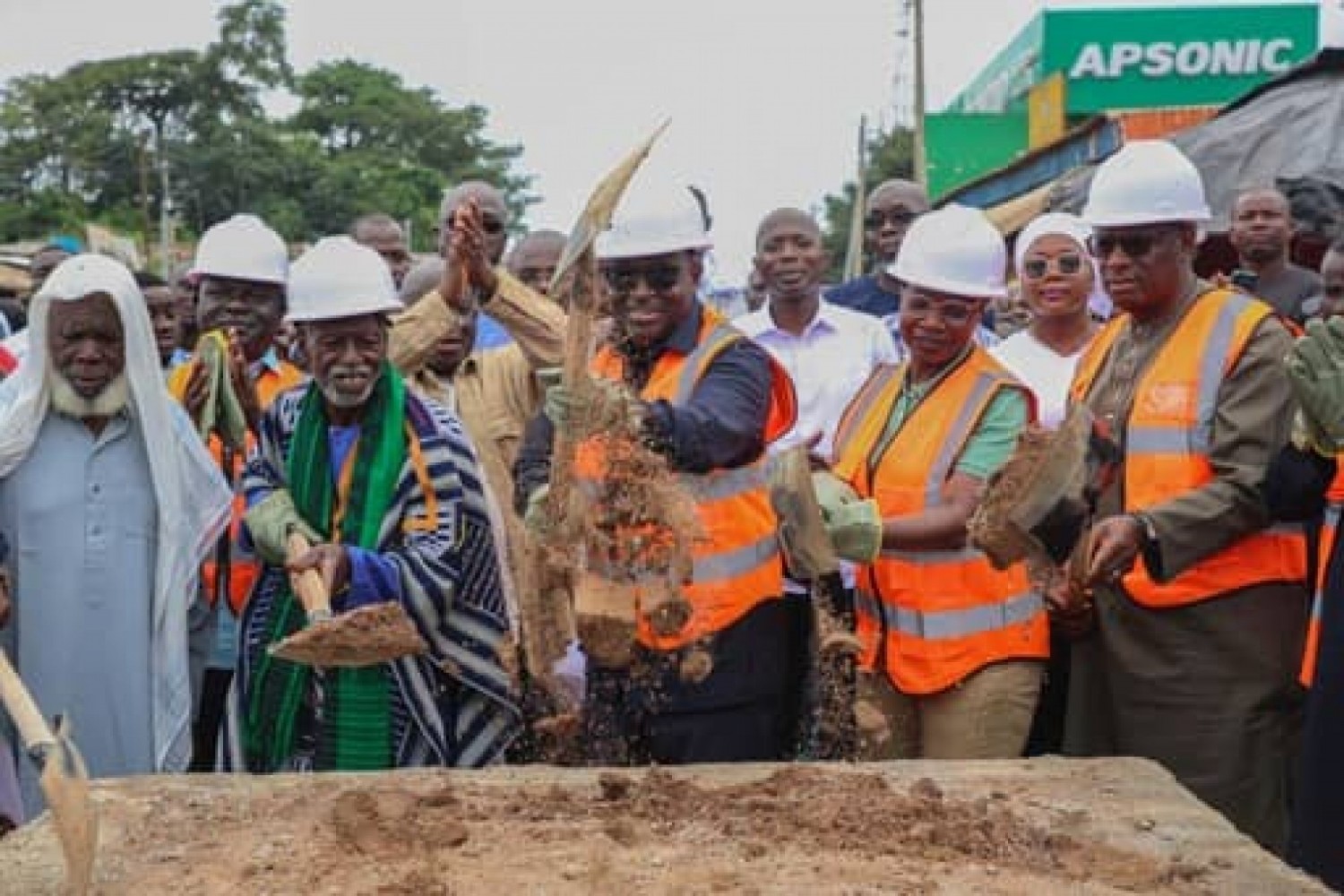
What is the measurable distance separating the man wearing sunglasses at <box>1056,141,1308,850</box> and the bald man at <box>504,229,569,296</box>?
2.33 meters

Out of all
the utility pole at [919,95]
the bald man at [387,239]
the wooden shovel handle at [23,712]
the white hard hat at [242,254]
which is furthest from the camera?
the utility pole at [919,95]

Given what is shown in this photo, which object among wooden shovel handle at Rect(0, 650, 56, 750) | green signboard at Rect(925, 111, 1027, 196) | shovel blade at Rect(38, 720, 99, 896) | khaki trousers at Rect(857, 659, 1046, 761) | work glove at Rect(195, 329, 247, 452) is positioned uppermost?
green signboard at Rect(925, 111, 1027, 196)

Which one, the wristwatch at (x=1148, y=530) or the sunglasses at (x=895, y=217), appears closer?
the wristwatch at (x=1148, y=530)

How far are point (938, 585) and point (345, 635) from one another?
137 centimetres

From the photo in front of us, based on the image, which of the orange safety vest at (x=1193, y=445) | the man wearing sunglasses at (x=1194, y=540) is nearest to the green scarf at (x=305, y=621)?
the man wearing sunglasses at (x=1194, y=540)

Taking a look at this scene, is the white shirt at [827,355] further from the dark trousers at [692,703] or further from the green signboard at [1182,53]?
the green signboard at [1182,53]

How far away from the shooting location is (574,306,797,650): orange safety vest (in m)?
3.79

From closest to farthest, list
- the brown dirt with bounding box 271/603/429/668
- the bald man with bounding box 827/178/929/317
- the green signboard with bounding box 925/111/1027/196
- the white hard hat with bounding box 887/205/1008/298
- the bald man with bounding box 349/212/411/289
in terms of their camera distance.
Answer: the brown dirt with bounding box 271/603/429/668
the white hard hat with bounding box 887/205/1008/298
the bald man with bounding box 827/178/929/317
the bald man with bounding box 349/212/411/289
the green signboard with bounding box 925/111/1027/196

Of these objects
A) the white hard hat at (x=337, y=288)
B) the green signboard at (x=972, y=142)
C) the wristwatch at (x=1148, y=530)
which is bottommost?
the wristwatch at (x=1148, y=530)

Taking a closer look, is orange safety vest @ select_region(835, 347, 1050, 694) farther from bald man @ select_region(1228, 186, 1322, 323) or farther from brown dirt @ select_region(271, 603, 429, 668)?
bald man @ select_region(1228, 186, 1322, 323)

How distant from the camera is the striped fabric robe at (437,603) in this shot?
388 centimetres

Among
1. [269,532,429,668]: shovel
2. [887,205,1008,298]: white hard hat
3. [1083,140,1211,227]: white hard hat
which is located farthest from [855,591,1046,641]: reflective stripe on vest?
[269,532,429,668]: shovel

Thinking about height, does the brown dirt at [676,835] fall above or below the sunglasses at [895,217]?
below

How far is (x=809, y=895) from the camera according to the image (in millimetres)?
2514
